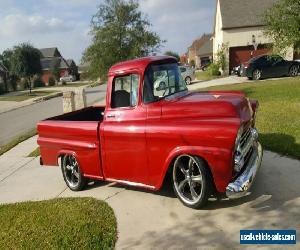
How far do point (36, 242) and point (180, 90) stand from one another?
3.10 metres

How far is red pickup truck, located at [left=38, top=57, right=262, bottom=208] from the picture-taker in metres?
4.73

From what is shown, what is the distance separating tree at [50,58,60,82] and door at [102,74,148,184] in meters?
72.6

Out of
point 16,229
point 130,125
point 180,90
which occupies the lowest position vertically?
point 16,229

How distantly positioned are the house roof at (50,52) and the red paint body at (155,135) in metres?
86.1

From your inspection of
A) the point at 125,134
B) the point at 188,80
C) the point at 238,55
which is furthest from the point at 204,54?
the point at 125,134

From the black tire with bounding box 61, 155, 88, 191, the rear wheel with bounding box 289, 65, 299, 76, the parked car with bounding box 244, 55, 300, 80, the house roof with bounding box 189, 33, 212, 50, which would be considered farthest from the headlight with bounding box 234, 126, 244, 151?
the house roof with bounding box 189, 33, 212, 50

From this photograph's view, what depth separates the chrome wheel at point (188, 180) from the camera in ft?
16.6

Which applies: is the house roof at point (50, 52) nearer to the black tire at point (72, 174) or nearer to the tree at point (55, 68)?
the tree at point (55, 68)

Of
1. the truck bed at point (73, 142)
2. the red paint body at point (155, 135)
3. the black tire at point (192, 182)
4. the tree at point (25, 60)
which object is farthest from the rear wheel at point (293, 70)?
the tree at point (25, 60)

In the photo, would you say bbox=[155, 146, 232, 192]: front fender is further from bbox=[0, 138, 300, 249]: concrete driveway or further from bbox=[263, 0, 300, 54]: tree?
bbox=[263, 0, 300, 54]: tree

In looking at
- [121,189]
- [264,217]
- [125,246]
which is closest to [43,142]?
[121,189]

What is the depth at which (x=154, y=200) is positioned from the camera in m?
5.62

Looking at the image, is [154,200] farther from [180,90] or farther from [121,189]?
[180,90]

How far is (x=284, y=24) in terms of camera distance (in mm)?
13992
